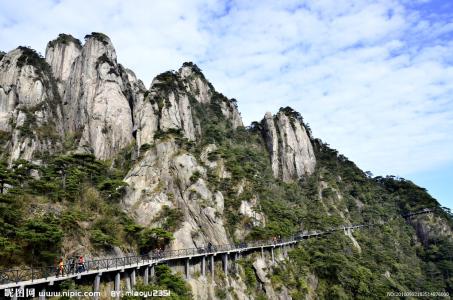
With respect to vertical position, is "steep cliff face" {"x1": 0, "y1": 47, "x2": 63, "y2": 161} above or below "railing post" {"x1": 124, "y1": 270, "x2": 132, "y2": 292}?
above

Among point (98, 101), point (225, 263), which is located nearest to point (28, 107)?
point (98, 101)

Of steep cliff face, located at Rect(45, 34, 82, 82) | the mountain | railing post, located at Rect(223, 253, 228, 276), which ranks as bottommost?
railing post, located at Rect(223, 253, 228, 276)

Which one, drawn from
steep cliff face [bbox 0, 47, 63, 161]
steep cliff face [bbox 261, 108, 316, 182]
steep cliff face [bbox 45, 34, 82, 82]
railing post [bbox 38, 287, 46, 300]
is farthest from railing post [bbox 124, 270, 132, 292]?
steep cliff face [bbox 261, 108, 316, 182]

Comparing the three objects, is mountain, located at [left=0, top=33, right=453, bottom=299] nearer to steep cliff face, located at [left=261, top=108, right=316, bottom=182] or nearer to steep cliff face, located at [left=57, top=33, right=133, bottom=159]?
steep cliff face, located at [left=57, top=33, right=133, bottom=159]

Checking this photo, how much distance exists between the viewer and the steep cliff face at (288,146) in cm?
10981

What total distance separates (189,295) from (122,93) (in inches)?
2161

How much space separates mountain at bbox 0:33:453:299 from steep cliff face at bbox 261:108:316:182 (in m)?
0.44

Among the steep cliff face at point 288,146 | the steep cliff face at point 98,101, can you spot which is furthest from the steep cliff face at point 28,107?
the steep cliff face at point 288,146

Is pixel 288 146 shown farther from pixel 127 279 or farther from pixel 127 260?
pixel 127 279

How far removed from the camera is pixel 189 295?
3800 centimetres

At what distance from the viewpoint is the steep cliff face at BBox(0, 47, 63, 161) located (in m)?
69.9

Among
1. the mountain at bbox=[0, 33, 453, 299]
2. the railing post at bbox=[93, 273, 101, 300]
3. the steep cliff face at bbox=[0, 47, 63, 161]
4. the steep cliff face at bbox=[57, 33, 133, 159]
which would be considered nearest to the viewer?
the railing post at bbox=[93, 273, 101, 300]

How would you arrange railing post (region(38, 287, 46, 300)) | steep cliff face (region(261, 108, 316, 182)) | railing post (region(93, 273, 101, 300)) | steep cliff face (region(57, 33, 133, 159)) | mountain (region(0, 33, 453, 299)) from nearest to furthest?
railing post (region(38, 287, 46, 300)) < railing post (region(93, 273, 101, 300)) < mountain (region(0, 33, 453, 299)) < steep cliff face (region(57, 33, 133, 159)) < steep cliff face (region(261, 108, 316, 182))

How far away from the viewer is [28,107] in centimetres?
7762
